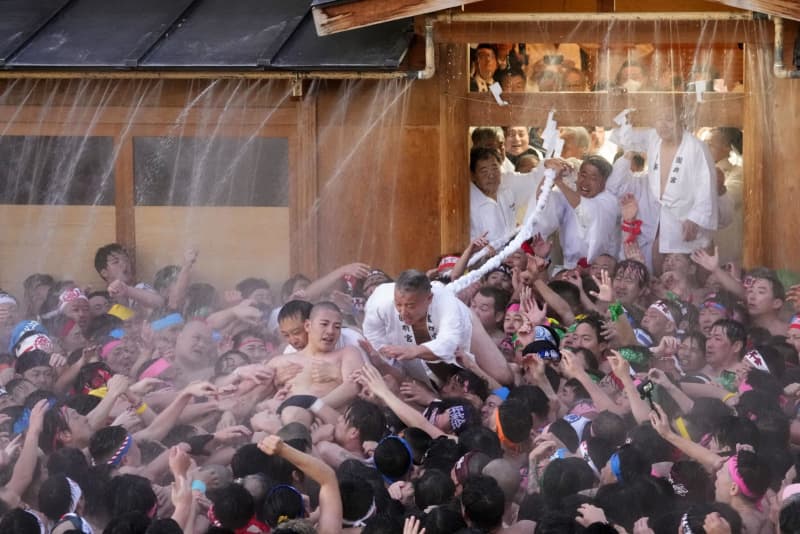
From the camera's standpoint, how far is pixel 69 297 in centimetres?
1114

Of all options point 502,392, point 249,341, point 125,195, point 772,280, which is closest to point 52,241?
point 125,195

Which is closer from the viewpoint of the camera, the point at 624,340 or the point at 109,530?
the point at 109,530

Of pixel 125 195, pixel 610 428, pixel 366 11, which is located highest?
pixel 366 11

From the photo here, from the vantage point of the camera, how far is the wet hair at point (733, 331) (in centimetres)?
945

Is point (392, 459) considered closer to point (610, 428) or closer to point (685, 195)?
point (610, 428)

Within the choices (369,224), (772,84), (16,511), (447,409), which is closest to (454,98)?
(369,224)

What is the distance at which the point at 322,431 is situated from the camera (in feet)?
27.8

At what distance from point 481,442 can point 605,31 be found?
450 centimetres

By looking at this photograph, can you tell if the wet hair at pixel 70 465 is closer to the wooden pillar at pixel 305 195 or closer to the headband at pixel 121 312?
the headband at pixel 121 312

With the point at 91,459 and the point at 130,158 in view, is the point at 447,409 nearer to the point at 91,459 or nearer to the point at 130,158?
the point at 91,459

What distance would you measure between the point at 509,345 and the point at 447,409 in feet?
4.73

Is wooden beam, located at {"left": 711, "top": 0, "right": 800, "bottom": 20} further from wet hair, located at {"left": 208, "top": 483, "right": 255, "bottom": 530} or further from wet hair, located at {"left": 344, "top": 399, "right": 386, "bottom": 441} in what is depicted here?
wet hair, located at {"left": 208, "top": 483, "right": 255, "bottom": 530}

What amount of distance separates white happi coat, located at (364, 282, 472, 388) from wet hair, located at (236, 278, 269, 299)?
5.68 ft

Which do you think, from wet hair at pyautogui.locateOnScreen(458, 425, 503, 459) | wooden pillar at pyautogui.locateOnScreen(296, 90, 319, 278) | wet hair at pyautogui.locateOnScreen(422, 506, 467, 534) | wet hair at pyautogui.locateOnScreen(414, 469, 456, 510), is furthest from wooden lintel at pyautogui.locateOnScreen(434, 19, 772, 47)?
wet hair at pyautogui.locateOnScreen(422, 506, 467, 534)
